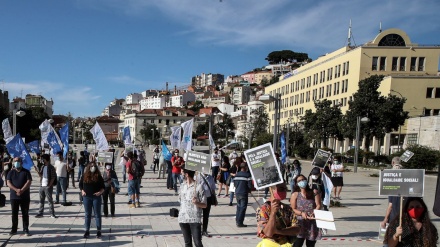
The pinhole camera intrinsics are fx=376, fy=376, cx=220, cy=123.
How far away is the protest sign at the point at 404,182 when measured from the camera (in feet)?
16.7

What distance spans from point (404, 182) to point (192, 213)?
327cm

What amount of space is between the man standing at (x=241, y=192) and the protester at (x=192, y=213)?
3.44m

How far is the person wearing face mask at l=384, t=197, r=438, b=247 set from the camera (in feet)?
13.7

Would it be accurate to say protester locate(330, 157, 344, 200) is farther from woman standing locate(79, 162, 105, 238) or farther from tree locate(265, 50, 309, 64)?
tree locate(265, 50, 309, 64)

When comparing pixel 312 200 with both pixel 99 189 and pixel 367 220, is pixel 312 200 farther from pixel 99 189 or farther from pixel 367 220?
pixel 367 220

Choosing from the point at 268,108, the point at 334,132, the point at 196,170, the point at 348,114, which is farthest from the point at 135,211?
the point at 268,108

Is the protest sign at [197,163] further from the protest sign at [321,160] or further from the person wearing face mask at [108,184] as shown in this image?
the protest sign at [321,160]

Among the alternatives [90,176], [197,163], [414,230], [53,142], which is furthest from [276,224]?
[53,142]

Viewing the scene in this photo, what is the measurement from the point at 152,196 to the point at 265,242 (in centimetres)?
1141

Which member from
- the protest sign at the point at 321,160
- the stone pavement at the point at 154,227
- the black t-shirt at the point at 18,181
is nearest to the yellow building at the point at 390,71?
the stone pavement at the point at 154,227

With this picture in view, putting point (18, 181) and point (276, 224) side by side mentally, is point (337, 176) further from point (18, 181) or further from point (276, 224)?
point (276, 224)

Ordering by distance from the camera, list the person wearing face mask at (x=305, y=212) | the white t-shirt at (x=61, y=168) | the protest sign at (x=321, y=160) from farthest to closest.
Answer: the white t-shirt at (x=61, y=168)
the protest sign at (x=321, y=160)
the person wearing face mask at (x=305, y=212)

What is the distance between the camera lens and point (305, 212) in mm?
6316

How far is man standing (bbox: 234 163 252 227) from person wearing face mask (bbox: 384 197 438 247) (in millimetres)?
5583
